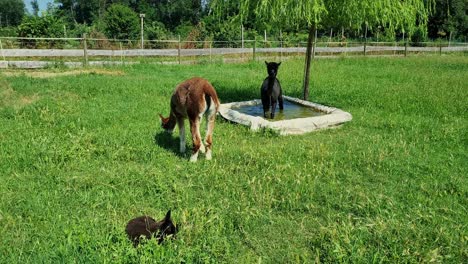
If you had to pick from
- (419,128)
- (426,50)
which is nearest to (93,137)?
(419,128)

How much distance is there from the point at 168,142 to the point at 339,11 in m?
5.31

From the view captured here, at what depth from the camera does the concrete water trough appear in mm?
8281

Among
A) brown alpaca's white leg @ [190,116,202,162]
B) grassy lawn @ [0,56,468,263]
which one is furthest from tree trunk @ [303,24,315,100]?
brown alpaca's white leg @ [190,116,202,162]

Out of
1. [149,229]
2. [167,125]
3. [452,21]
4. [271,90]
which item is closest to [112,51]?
[271,90]

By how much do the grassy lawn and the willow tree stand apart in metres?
2.24

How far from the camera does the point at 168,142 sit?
7.58 m

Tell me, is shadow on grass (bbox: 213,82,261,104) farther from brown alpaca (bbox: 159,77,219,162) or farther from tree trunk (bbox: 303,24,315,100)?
brown alpaca (bbox: 159,77,219,162)

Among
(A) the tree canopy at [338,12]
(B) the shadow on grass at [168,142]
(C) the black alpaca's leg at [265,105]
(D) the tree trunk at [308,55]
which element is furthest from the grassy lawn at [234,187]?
(A) the tree canopy at [338,12]

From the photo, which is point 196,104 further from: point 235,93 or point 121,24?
point 121,24

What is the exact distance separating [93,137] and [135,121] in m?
1.66

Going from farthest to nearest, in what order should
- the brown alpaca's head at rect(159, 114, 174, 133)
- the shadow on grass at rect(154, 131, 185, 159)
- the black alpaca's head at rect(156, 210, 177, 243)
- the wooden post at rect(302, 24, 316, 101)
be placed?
the wooden post at rect(302, 24, 316, 101) < the brown alpaca's head at rect(159, 114, 174, 133) < the shadow on grass at rect(154, 131, 185, 159) < the black alpaca's head at rect(156, 210, 177, 243)

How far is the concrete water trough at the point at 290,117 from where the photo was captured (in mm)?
8281

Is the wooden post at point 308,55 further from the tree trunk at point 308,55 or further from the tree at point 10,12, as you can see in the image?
the tree at point 10,12

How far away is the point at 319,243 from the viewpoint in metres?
4.10
